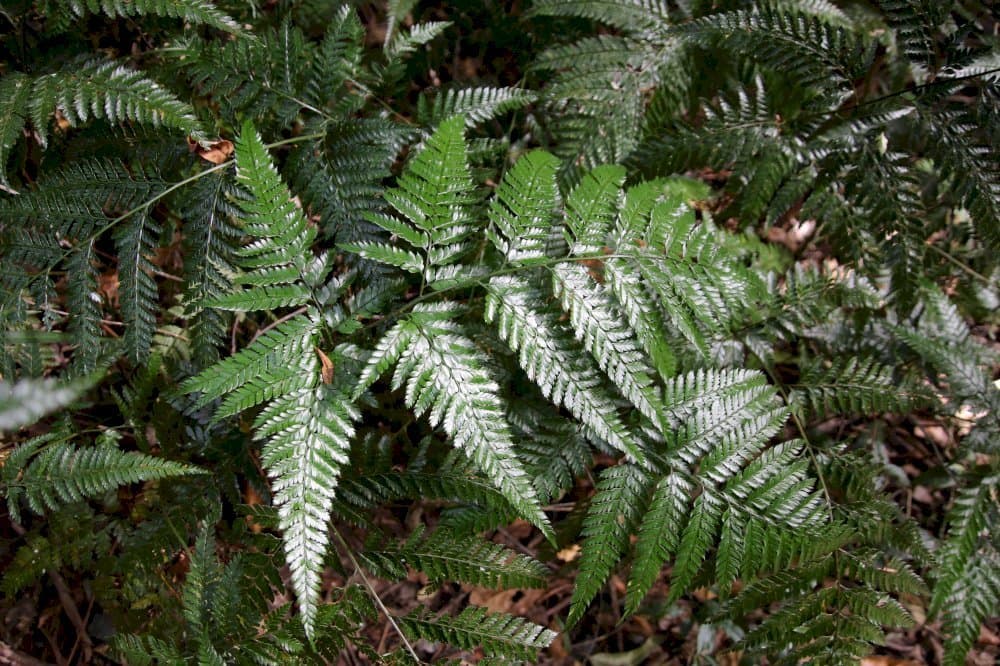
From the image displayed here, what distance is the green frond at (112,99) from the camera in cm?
225

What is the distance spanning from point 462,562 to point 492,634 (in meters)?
0.28

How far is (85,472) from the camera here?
2.31m

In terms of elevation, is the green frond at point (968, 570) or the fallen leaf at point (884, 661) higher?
the green frond at point (968, 570)

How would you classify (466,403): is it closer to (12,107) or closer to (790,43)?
(12,107)

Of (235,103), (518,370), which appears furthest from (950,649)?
(235,103)

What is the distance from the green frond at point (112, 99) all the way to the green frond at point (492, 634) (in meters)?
2.05

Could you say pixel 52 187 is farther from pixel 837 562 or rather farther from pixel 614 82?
pixel 837 562

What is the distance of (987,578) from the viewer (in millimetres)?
2855

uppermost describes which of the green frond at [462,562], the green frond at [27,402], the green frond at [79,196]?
the green frond at [79,196]

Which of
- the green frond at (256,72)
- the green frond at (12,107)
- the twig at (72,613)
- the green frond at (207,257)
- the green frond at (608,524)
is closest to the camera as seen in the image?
the green frond at (12,107)

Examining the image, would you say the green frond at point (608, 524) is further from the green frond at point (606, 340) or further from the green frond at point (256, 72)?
the green frond at point (256, 72)

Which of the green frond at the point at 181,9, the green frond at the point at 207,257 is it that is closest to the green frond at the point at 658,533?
the green frond at the point at 207,257

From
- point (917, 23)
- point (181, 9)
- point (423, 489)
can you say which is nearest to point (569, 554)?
point (423, 489)

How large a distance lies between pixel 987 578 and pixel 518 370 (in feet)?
7.62
